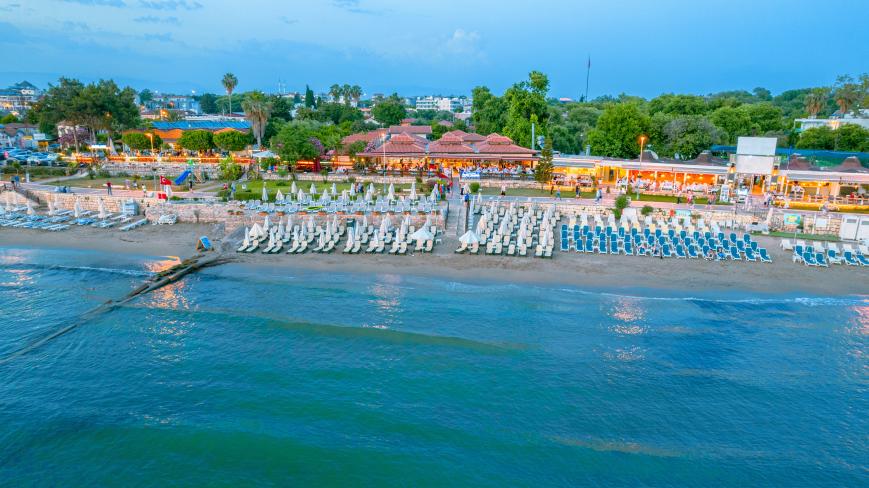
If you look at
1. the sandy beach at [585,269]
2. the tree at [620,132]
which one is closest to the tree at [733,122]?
the tree at [620,132]

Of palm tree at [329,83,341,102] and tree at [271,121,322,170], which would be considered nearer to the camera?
tree at [271,121,322,170]

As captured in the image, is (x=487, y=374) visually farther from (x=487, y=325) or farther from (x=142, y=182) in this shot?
(x=142, y=182)

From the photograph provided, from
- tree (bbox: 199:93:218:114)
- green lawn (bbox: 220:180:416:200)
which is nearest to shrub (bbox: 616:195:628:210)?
green lawn (bbox: 220:180:416:200)

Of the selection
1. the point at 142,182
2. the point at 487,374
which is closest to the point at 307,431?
the point at 487,374

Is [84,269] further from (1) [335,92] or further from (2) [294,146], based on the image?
(1) [335,92]

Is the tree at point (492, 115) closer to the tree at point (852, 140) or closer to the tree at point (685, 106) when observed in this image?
the tree at point (685, 106)

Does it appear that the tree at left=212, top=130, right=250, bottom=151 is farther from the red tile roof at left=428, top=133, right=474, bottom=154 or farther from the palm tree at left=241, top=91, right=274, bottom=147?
the red tile roof at left=428, top=133, right=474, bottom=154

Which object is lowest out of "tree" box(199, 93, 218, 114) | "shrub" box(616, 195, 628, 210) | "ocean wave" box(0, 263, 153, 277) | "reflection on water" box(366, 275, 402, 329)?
"reflection on water" box(366, 275, 402, 329)
